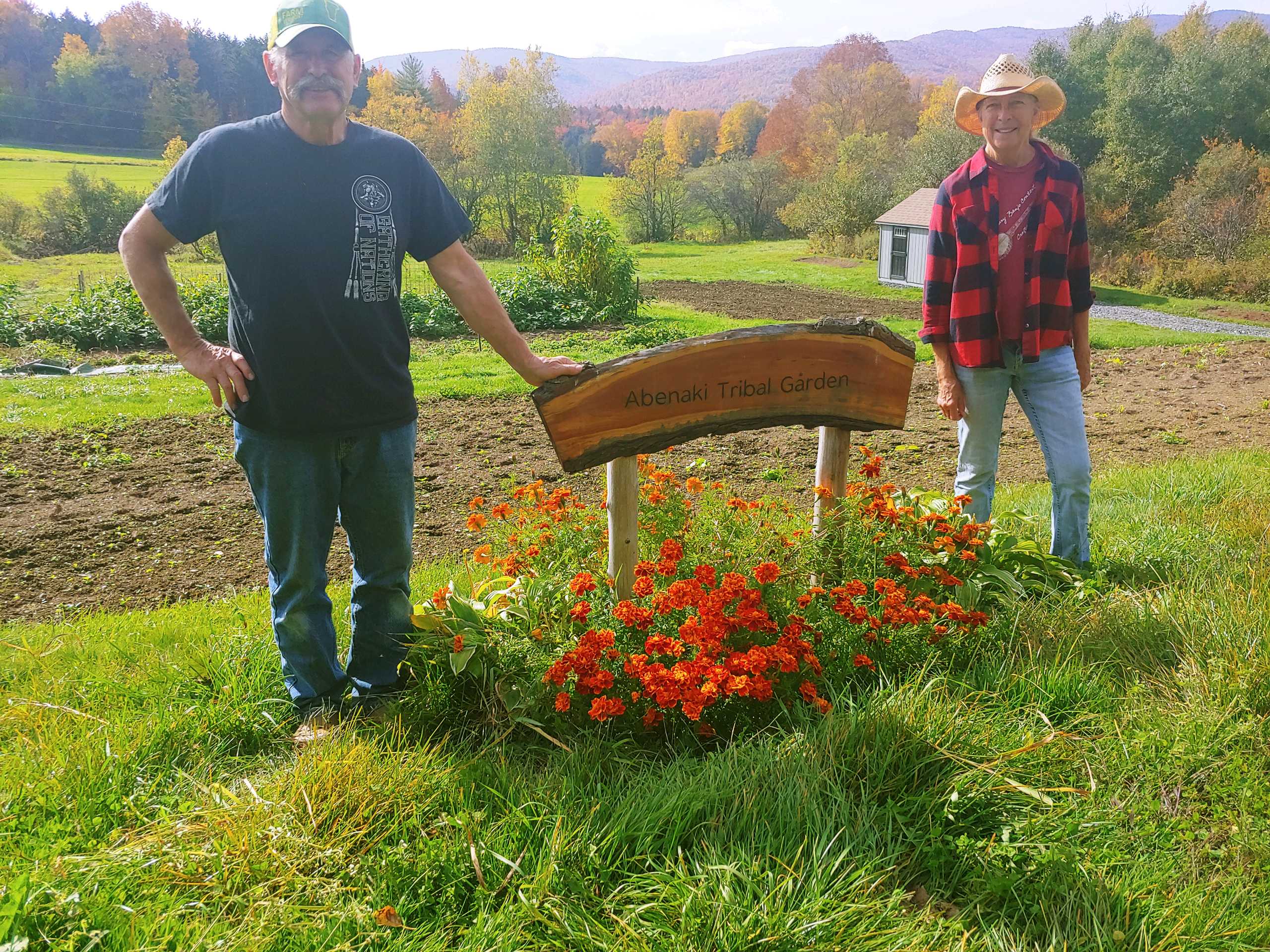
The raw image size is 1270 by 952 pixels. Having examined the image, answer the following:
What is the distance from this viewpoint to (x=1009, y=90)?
3477 mm

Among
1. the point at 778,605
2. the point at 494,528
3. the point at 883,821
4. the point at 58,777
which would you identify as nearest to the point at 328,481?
the point at 58,777

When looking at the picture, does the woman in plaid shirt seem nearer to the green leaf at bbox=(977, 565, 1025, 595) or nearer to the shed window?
the green leaf at bbox=(977, 565, 1025, 595)

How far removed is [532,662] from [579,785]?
498 mm

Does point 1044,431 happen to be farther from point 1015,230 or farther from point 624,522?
point 624,522

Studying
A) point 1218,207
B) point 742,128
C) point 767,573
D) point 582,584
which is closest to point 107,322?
point 582,584

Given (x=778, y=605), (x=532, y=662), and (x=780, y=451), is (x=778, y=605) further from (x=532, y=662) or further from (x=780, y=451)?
(x=780, y=451)

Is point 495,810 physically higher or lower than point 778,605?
lower

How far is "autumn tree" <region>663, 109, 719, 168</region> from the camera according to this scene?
6556 centimetres

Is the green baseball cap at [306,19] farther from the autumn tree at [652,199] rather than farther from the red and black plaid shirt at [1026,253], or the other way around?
the autumn tree at [652,199]

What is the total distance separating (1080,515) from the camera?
3.80 meters

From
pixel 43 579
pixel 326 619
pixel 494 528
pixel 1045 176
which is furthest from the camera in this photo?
pixel 494 528

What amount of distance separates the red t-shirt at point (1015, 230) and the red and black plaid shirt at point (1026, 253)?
17 mm

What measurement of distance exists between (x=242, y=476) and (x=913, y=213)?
19.3 metres

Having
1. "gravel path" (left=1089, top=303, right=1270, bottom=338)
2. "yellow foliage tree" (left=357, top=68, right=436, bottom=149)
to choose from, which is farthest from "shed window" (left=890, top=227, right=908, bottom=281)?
"yellow foliage tree" (left=357, top=68, right=436, bottom=149)
